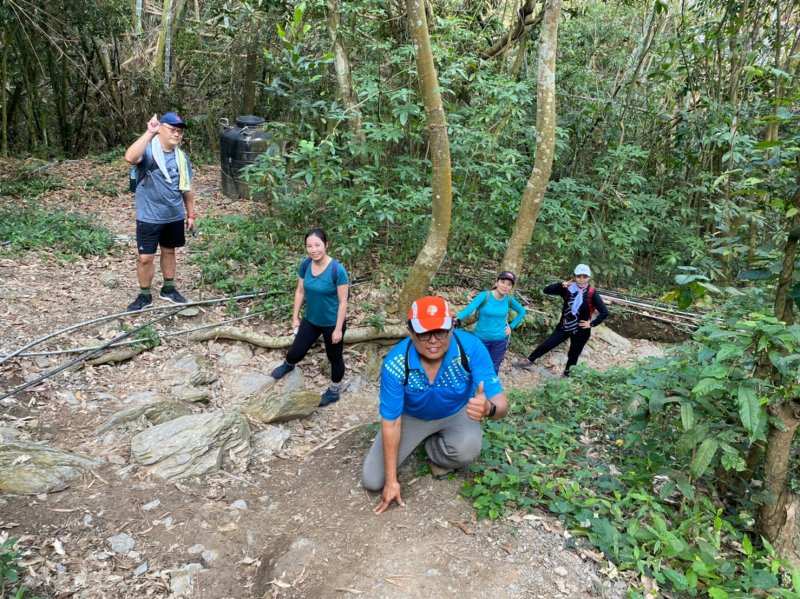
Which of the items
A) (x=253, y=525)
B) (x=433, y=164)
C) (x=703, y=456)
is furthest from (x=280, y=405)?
(x=703, y=456)

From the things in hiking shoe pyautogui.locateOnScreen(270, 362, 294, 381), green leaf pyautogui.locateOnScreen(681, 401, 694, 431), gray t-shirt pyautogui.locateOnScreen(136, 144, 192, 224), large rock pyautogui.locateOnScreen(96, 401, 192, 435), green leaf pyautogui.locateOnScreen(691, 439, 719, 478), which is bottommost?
hiking shoe pyautogui.locateOnScreen(270, 362, 294, 381)

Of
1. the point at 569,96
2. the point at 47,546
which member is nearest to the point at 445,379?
the point at 47,546

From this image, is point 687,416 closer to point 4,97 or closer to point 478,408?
point 478,408

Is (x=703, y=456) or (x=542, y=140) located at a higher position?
(x=542, y=140)

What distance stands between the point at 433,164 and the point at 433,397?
3034 mm

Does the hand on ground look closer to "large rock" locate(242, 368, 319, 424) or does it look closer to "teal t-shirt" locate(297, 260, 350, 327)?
"large rock" locate(242, 368, 319, 424)

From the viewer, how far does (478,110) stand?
6.82 m

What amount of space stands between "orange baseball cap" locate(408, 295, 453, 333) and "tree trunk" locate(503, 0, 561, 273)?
13.7ft

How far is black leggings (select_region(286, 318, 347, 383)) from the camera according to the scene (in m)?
4.86

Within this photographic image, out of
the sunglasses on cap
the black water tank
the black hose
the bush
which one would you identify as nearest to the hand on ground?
the sunglasses on cap

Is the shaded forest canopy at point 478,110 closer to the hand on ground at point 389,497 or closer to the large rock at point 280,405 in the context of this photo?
the large rock at point 280,405

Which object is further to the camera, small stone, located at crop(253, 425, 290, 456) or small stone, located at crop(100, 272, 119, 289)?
small stone, located at crop(100, 272, 119, 289)

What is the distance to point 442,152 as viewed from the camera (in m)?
5.49

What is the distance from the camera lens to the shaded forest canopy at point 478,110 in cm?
629
